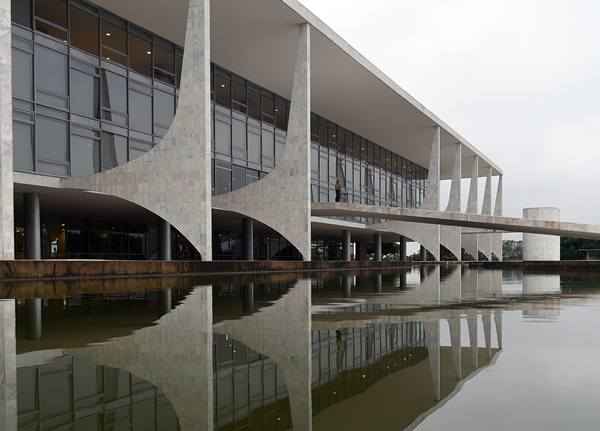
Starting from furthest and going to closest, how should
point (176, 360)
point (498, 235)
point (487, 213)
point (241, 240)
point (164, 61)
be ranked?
point (498, 235) < point (487, 213) < point (241, 240) < point (164, 61) < point (176, 360)

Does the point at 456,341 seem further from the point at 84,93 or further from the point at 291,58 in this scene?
the point at 291,58

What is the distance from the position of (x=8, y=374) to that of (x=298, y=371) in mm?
1874

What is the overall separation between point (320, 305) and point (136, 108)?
62.9ft

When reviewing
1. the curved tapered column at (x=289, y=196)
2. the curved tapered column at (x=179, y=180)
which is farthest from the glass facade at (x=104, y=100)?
the curved tapered column at (x=289, y=196)

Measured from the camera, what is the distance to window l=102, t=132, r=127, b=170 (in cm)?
2417

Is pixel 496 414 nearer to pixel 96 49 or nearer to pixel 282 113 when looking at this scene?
pixel 96 49

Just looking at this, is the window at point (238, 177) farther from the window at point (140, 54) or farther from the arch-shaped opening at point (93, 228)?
the window at point (140, 54)

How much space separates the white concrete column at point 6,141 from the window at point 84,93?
6096 mm

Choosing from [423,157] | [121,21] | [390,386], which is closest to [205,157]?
[121,21]

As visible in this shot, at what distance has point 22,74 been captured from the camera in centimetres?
2092

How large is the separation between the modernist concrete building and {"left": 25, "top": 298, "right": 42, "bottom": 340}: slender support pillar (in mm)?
8205

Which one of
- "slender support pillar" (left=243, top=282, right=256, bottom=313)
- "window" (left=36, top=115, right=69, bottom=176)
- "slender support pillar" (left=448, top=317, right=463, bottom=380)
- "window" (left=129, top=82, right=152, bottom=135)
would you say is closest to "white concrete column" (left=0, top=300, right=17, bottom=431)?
"slender support pillar" (left=448, top=317, right=463, bottom=380)

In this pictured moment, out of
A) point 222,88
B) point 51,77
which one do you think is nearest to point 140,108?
point 51,77

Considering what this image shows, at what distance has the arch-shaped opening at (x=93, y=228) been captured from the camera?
23.7 metres
